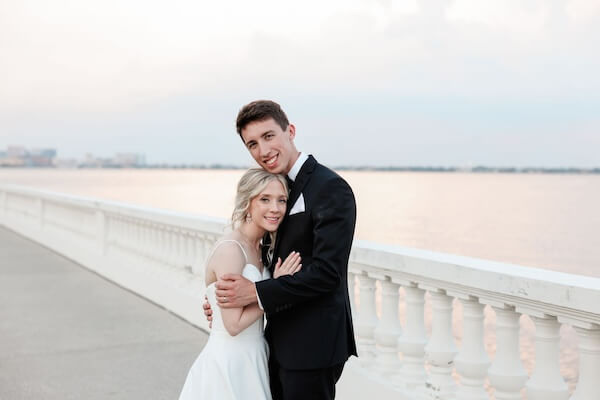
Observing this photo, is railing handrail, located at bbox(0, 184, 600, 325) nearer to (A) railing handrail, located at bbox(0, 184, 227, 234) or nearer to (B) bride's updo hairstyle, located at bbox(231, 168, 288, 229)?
(B) bride's updo hairstyle, located at bbox(231, 168, 288, 229)

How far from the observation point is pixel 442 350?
3428 mm

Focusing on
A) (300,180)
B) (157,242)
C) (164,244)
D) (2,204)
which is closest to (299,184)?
Result: (300,180)

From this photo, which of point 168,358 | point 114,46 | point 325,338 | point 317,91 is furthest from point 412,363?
point 317,91

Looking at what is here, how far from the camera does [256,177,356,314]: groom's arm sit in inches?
104

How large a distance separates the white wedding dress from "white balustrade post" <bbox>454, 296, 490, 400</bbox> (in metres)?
0.99

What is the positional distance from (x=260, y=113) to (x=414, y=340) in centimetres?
171

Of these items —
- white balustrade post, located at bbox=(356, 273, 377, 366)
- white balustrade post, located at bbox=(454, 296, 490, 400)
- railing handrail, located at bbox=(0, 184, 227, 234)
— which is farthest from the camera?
railing handrail, located at bbox=(0, 184, 227, 234)

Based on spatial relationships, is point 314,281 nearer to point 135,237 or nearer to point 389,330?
point 389,330

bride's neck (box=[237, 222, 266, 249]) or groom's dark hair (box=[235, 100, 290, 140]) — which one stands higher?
groom's dark hair (box=[235, 100, 290, 140])

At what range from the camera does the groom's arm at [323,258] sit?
104 inches

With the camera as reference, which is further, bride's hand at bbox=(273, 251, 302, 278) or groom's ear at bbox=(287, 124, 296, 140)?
groom's ear at bbox=(287, 124, 296, 140)

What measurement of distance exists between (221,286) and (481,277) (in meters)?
1.23

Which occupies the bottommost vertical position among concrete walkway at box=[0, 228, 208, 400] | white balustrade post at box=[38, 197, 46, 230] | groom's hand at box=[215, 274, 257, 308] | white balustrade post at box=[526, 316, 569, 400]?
concrete walkway at box=[0, 228, 208, 400]

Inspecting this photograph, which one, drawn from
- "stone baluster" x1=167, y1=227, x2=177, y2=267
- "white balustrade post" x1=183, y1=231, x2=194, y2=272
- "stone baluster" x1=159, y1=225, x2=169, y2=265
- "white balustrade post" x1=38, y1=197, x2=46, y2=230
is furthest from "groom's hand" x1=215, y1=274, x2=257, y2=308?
"white balustrade post" x1=38, y1=197, x2=46, y2=230
